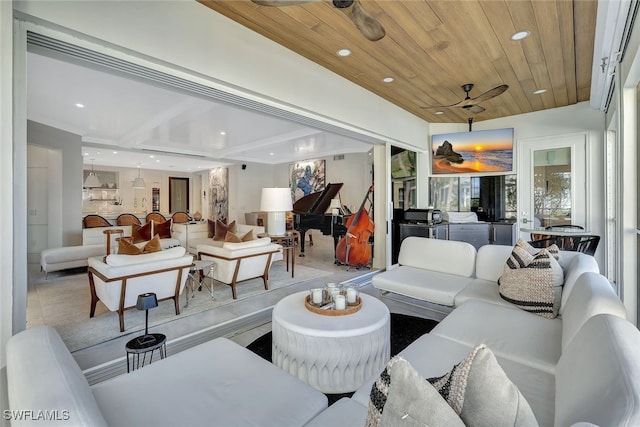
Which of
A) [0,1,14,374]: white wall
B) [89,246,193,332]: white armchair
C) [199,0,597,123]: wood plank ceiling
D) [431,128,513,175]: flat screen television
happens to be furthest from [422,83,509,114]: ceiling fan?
[0,1,14,374]: white wall

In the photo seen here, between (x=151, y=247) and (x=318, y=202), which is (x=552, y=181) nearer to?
(x=318, y=202)

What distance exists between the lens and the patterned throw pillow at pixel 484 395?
0.63 m

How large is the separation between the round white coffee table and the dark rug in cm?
48

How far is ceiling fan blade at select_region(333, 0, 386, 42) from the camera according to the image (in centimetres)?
188

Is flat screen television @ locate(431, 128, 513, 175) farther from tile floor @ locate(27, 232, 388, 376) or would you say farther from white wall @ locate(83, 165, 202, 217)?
white wall @ locate(83, 165, 202, 217)

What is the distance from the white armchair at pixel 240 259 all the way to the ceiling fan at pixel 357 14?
8.89 ft

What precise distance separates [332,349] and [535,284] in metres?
1.56

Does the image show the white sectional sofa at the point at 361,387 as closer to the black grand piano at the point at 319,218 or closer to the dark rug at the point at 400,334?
the dark rug at the point at 400,334

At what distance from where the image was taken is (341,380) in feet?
6.08

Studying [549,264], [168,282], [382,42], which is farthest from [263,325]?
[382,42]

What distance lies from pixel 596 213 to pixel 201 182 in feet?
40.4

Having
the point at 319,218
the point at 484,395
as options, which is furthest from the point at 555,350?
the point at 319,218

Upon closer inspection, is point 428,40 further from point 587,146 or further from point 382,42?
point 587,146

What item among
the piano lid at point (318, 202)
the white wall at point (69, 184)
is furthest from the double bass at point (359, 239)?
the white wall at point (69, 184)
